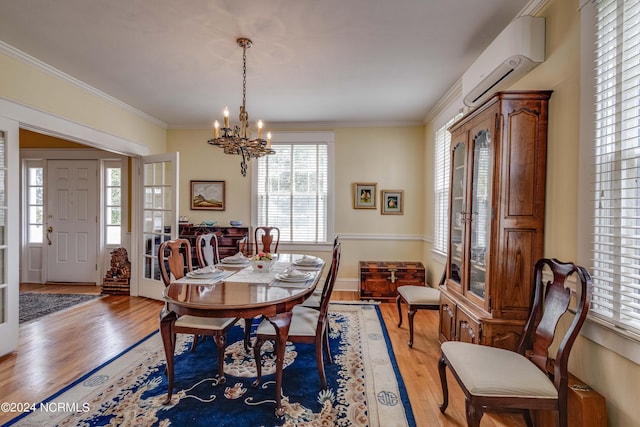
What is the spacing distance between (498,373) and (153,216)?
4.47m

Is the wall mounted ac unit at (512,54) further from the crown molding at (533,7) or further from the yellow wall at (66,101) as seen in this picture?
the yellow wall at (66,101)

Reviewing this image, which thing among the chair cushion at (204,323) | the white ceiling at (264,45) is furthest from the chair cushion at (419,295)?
the white ceiling at (264,45)

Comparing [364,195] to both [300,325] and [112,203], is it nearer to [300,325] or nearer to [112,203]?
[300,325]

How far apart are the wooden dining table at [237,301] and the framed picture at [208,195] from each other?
9.42 feet

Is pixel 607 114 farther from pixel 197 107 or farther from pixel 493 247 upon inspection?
pixel 197 107

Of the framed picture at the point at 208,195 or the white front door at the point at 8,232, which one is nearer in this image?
the white front door at the point at 8,232

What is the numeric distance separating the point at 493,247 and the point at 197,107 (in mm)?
3976

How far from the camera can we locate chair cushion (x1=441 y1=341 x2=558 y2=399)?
1.52 meters

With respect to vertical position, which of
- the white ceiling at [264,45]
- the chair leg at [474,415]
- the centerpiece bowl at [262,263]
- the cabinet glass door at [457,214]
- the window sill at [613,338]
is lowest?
the chair leg at [474,415]

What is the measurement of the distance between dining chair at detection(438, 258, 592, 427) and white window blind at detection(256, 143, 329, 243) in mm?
3247

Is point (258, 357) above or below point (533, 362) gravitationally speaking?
below

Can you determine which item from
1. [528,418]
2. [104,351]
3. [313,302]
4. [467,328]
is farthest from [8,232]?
[528,418]

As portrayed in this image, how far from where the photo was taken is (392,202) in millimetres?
4879

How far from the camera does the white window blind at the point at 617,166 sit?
4.72 feet
